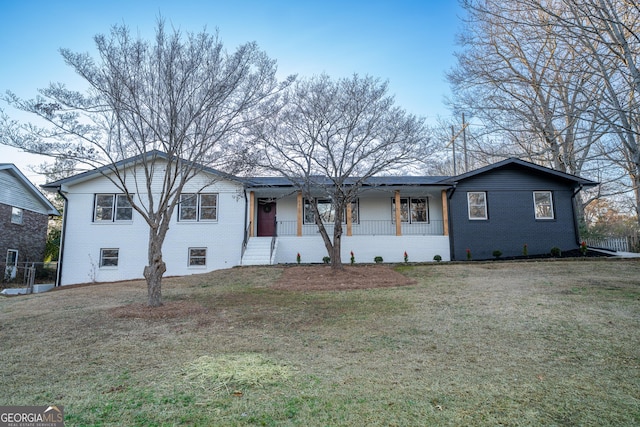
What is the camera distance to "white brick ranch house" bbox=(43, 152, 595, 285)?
15.6 meters

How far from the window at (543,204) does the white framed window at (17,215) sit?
24.2m

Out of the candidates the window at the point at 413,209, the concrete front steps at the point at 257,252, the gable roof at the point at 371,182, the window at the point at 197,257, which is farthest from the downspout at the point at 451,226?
the window at the point at 197,257

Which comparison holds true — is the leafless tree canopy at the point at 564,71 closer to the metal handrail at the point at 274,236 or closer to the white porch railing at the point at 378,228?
the white porch railing at the point at 378,228

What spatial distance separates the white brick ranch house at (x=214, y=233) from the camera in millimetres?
15641

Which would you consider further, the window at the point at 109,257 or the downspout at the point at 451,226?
the downspout at the point at 451,226

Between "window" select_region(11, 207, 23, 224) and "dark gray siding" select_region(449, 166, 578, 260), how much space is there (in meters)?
20.6

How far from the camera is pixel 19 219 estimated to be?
61.2 ft

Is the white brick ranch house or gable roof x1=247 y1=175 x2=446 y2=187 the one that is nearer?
gable roof x1=247 y1=175 x2=446 y2=187

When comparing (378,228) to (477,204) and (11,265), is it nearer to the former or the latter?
(477,204)

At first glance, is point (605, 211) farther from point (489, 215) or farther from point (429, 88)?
point (429, 88)

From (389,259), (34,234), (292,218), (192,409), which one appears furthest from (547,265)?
(34,234)

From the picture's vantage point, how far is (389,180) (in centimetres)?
1709

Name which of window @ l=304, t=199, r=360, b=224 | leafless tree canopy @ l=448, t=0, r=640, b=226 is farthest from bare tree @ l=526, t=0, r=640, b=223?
window @ l=304, t=199, r=360, b=224

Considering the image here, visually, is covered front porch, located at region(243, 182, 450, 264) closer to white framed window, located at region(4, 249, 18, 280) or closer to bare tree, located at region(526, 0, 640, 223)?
bare tree, located at region(526, 0, 640, 223)
